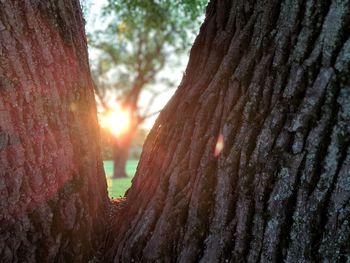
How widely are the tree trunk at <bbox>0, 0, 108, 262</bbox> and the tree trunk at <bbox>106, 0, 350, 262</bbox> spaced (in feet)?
1.19

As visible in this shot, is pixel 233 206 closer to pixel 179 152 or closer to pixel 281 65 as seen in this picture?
pixel 179 152

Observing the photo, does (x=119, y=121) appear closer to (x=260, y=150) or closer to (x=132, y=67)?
(x=132, y=67)

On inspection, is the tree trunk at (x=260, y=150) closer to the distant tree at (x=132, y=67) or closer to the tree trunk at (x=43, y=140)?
the tree trunk at (x=43, y=140)

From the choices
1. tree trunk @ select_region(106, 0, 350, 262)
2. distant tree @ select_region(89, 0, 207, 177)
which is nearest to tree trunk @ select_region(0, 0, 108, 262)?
tree trunk @ select_region(106, 0, 350, 262)

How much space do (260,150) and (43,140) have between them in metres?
1.17

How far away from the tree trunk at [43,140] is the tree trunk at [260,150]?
363 millimetres

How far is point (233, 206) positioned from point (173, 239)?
0.37 metres

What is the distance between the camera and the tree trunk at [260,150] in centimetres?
183

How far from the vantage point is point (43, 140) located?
87.8 inches

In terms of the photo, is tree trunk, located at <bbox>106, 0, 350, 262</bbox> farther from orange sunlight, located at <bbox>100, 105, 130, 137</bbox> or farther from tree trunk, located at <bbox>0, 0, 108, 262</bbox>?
orange sunlight, located at <bbox>100, 105, 130, 137</bbox>

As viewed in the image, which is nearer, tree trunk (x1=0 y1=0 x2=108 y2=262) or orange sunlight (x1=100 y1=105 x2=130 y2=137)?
tree trunk (x1=0 y1=0 x2=108 y2=262)

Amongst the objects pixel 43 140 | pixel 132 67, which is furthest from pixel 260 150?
pixel 132 67

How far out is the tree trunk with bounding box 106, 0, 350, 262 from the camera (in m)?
1.83

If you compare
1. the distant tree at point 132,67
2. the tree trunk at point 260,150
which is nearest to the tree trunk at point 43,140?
the tree trunk at point 260,150
